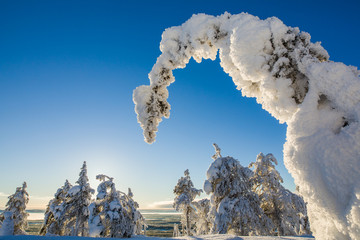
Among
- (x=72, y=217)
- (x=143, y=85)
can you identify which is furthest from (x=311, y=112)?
(x=72, y=217)

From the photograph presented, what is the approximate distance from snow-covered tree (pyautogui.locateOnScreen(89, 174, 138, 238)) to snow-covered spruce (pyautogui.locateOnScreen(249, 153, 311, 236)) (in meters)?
10.0

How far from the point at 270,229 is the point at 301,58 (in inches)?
596

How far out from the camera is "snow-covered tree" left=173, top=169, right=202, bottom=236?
72.7ft

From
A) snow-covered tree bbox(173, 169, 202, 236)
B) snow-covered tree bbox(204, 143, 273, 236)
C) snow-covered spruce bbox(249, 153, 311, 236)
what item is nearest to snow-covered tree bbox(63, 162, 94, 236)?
snow-covered tree bbox(173, 169, 202, 236)

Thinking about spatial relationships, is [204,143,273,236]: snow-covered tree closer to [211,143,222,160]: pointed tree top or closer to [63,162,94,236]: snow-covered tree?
[211,143,222,160]: pointed tree top

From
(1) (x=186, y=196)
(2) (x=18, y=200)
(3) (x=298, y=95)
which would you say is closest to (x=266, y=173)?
(1) (x=186, y=196)

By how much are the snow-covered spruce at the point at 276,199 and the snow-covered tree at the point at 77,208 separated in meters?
16.6

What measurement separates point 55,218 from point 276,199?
66.8 feet

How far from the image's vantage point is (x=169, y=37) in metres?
3.59

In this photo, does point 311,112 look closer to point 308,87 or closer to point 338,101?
point 338,101

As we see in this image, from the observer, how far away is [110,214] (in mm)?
11625

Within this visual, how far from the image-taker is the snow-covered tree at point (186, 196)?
72.7 ft

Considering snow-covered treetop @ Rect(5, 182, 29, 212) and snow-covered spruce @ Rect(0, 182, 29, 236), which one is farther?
snow-covered treetop @ Rect(5, 182, 29, 212)

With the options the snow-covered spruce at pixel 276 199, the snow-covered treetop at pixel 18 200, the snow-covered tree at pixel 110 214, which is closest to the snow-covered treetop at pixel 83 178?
the snow-covered tree at pixel 110 214
